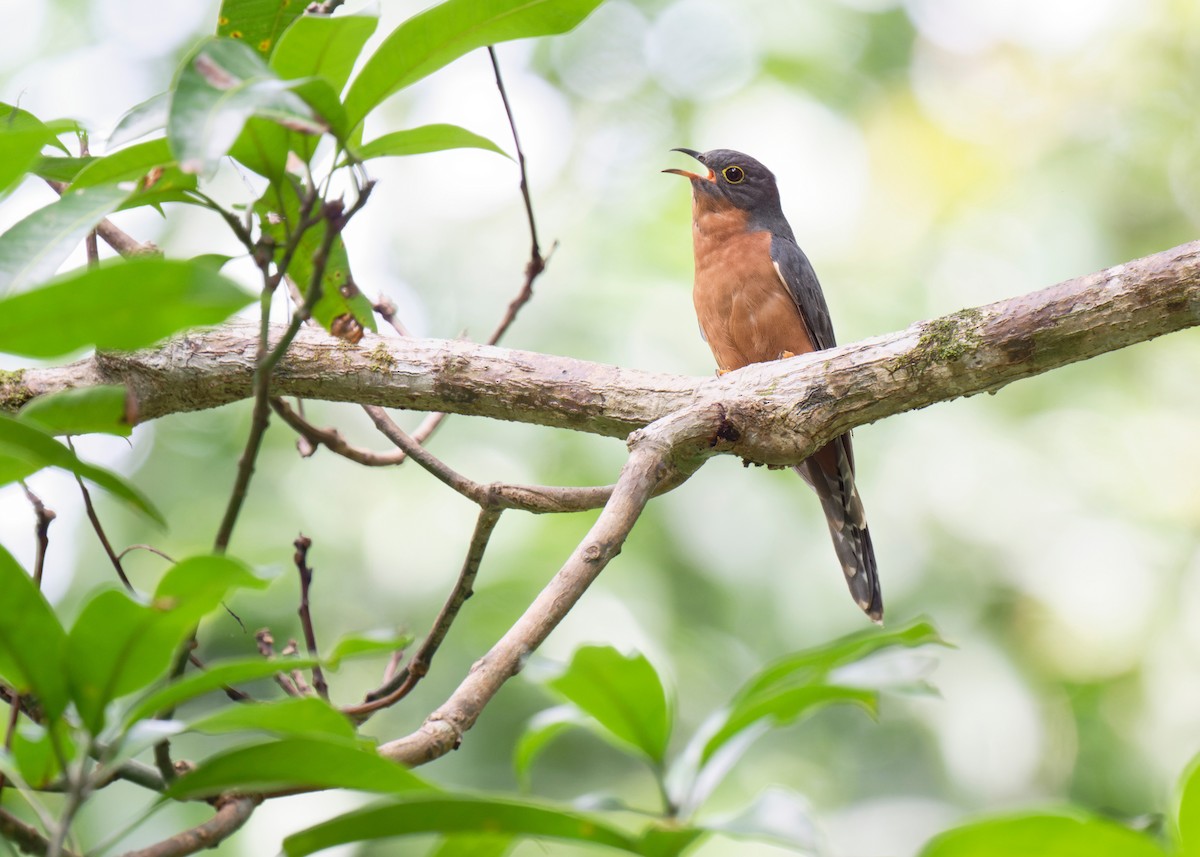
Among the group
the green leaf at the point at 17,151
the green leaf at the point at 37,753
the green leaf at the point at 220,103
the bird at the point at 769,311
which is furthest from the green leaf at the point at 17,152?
the bird at the point at 769,311

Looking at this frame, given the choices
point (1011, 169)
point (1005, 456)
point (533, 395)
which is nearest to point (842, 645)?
point (533, 395)

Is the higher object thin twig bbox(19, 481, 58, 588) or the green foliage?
thin twig bbox(19, 481, 58, 588)

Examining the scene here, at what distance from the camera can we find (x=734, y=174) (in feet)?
21.9

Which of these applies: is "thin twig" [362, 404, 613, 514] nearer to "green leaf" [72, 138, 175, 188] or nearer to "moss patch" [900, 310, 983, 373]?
"moss patch" [900, 310, 983, 373]

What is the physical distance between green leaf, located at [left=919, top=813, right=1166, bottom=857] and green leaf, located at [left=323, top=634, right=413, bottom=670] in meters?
0.76

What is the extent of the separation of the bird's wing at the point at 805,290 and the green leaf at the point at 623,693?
4500mm

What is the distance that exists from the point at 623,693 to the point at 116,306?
2.95ft

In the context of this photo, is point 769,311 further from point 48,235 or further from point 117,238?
point 48,235

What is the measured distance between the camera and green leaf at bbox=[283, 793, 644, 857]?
4.31 feet

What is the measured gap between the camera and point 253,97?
5.05ft

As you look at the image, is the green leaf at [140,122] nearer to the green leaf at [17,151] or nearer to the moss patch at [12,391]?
the green leaf at [17,151]

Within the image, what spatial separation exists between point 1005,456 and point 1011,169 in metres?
3.23

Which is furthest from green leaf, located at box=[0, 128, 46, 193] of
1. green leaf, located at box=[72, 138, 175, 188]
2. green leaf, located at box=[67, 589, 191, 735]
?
green leaf, located at box=[67, 589, 191, 735]

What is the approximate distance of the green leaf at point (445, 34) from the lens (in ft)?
6.26
